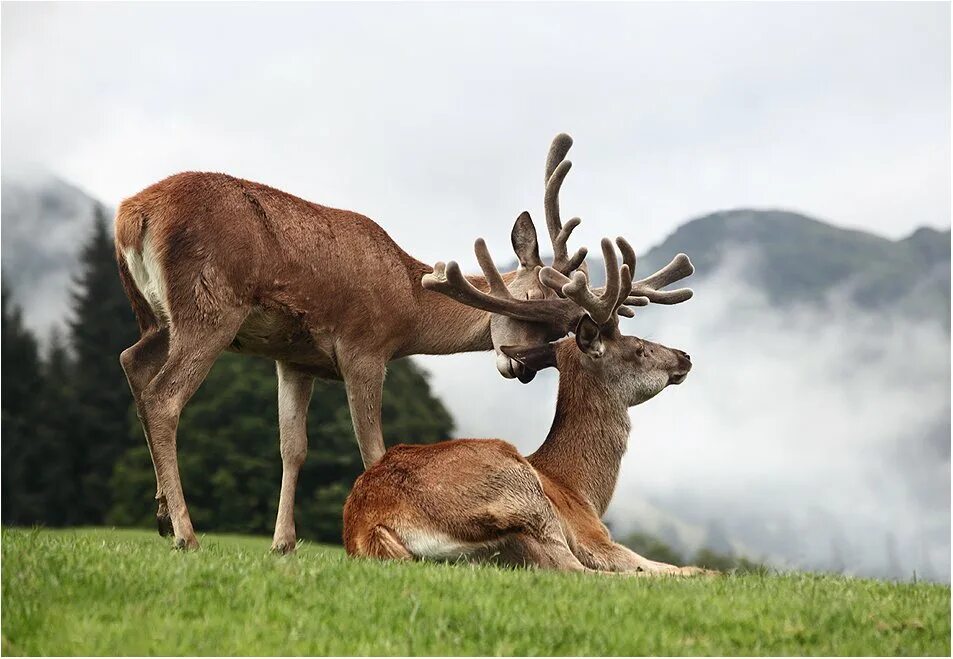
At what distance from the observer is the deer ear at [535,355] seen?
9438 millimetres

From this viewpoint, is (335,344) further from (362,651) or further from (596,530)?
(362,651)

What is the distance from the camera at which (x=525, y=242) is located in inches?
424

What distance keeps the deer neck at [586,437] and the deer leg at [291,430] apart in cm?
182

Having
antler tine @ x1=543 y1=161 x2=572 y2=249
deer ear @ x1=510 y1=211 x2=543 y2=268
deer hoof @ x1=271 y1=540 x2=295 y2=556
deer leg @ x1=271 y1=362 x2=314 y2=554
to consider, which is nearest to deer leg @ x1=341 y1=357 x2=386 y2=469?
deer leg @ x1=271 y1=362 x2=314 y2=554

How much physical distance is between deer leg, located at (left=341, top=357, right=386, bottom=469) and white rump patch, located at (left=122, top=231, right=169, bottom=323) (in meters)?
1.38

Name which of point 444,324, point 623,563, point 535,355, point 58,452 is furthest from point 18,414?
point 623,563

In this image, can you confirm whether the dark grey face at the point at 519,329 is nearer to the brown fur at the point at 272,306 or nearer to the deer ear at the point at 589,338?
the brown fur at the point at 272,306

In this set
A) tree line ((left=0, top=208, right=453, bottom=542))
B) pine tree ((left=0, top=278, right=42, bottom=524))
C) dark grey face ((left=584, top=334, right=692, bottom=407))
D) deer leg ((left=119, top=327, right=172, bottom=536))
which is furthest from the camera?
pine tree ((left=0, top=278, right=42, bottom=524))

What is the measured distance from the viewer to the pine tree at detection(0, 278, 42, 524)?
Result: 1459 inches

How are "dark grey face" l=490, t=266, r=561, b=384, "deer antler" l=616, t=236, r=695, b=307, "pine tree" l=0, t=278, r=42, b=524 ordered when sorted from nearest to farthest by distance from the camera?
"dark grey face" l=490, t=266, r=561, b=384 < "deer antler" l=616, t=236, r=695, b=307 < "pine tree" l=0, t=278, r=42, b=524

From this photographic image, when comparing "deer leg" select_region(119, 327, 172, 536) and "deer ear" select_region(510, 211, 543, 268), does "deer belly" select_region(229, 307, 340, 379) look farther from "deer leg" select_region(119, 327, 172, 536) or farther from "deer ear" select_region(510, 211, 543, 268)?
"deer ear" select_region(510, 211, 543, 268)

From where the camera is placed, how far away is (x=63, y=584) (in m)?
6.31

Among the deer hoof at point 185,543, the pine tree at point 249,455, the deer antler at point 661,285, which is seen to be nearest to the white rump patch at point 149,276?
the deer hoof at point 185,543

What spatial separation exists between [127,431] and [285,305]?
3145 centimetres
